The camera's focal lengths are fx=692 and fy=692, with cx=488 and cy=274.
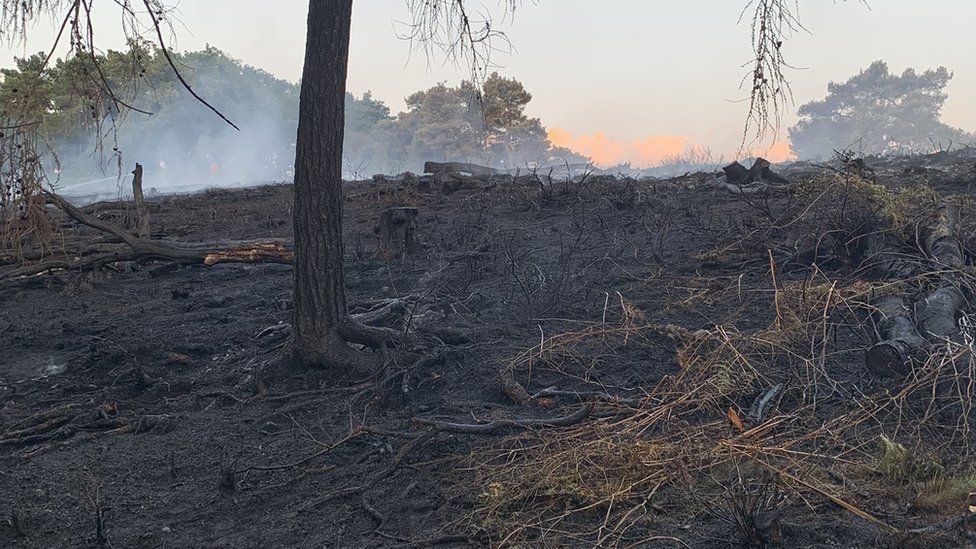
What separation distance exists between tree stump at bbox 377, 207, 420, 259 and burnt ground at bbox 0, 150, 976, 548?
0.24 m

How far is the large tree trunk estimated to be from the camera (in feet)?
14.7

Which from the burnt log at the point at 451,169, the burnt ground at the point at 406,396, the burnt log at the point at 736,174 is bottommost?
the burnt ground at the point at 406,396

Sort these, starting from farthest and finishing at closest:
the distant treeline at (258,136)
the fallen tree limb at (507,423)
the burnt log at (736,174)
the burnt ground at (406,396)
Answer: the distant treeline at (258,136) → the burnt log at (736,174) → the fallen tree limb at (507,423) → the burnt ground at (406,396)

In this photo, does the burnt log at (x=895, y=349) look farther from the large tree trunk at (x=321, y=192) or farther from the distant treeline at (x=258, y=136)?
the distant treeline at (x=258, y=136)

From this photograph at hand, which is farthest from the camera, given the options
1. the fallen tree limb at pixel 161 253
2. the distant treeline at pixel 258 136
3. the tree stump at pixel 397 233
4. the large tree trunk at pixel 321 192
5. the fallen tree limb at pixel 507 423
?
the distant treeline at pixel 258 136

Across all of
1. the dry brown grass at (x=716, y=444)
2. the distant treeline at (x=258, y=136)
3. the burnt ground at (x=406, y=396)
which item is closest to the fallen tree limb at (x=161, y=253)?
the burnt ground at (x=406, y=396)

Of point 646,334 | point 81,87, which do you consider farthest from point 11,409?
point 646,334

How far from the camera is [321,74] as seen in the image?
4.48m

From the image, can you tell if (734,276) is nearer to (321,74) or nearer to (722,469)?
(722,469)

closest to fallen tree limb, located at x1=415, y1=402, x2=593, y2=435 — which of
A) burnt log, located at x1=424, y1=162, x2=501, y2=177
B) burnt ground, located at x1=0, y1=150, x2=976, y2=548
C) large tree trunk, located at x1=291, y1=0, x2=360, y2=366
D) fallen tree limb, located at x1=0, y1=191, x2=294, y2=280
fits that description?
burnt ground, located at x1=0, y1=150, x2=976, y2=548

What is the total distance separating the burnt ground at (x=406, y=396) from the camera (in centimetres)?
275

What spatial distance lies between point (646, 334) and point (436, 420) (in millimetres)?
1868

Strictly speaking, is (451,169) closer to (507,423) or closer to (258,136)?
(507,423)

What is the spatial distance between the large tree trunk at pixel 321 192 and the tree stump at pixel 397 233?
10.6ft
